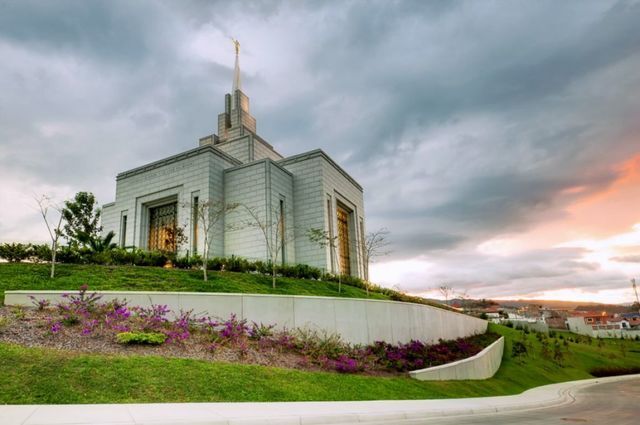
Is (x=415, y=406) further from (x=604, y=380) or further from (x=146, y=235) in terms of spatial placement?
(x=146, y=235)

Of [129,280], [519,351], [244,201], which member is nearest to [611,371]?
[519,351]

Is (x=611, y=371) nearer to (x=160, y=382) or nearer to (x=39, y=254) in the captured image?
(x=160, y=382)

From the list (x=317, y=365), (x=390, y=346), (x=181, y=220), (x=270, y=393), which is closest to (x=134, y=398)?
(x=270, y=393)

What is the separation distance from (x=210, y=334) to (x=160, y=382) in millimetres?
3918

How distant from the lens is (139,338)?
10641mm

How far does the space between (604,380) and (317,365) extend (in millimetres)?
23369

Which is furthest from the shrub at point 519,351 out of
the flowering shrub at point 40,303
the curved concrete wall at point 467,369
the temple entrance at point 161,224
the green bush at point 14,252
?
the green bush at point 14,252

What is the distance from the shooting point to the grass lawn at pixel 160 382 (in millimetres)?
7512

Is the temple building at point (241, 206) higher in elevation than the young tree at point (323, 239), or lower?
higher

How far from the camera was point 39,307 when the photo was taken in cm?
1205

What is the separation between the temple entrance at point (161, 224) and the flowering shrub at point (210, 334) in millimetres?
22857

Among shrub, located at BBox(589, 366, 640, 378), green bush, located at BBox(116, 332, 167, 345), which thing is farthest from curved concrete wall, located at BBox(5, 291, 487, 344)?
shrub, located at BBox(589, 366, 640, 378)

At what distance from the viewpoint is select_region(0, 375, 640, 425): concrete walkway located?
6184 millimetres

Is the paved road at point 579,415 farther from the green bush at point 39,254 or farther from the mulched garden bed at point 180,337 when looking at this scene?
the green bush at point 39,254
